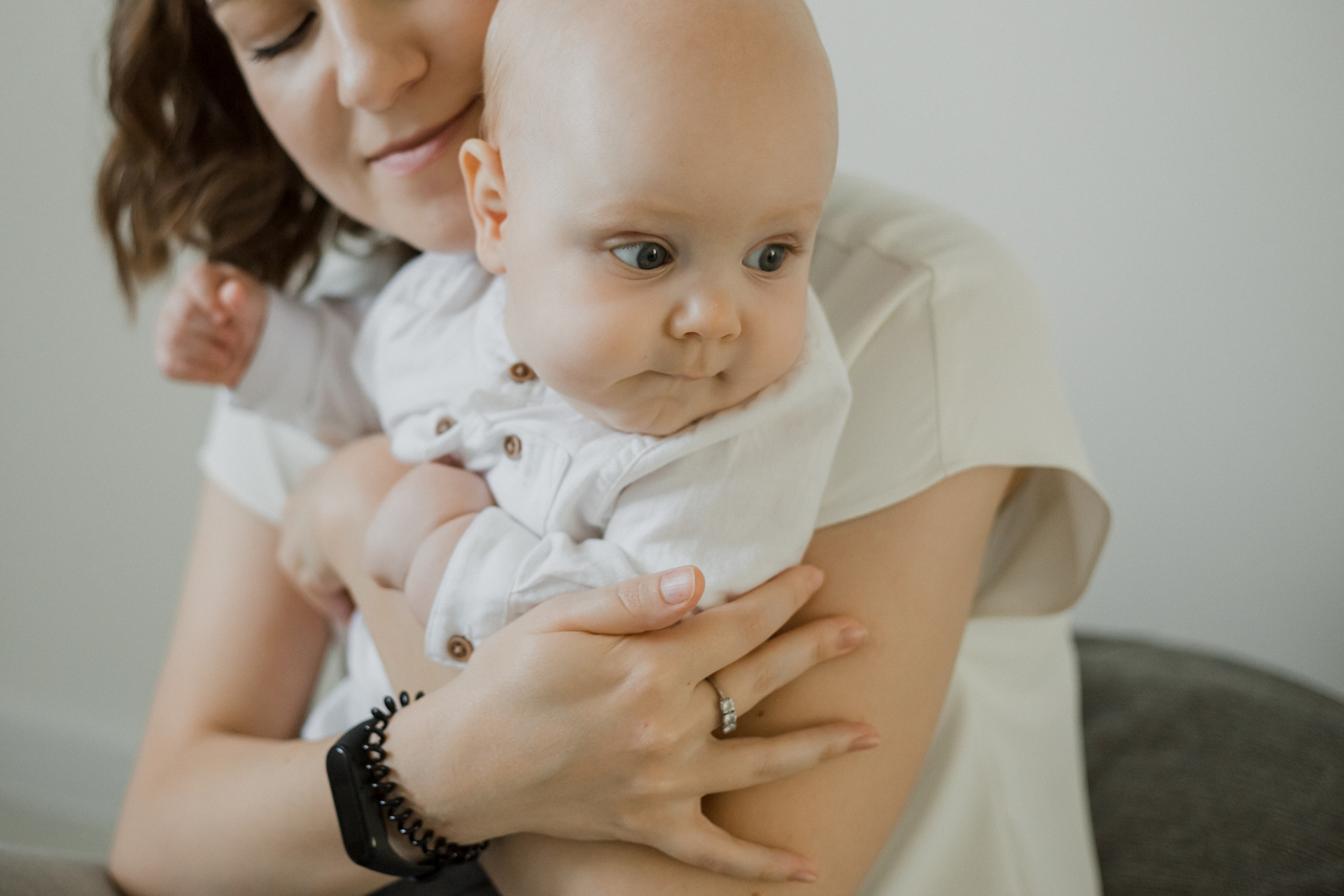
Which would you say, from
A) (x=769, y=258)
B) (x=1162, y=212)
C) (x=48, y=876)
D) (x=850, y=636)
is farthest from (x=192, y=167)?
(x=1162, y=212)

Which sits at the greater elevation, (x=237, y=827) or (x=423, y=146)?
(x=423, y=146)

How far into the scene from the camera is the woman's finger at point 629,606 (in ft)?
2.53

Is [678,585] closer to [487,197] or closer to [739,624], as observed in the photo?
[739,624]

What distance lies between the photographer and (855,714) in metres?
0.89

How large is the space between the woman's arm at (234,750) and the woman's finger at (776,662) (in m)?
Result: 0.43

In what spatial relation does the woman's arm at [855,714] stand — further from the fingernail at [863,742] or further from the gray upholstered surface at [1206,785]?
the gray upholstered surface at [1206,785]

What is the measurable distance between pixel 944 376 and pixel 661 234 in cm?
35

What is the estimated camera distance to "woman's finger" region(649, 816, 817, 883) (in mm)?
827

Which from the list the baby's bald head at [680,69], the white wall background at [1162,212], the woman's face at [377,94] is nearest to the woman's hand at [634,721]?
the baby's bald head at [680,69]

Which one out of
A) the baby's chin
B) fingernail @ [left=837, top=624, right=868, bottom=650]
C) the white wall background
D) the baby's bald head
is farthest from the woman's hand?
the white wall background

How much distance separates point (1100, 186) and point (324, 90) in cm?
124

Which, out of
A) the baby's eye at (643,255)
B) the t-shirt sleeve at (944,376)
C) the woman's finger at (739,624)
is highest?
the baby's eye at (643,255)

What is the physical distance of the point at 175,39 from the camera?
1.28m

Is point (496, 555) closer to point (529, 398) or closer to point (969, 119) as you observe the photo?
point (529, 398)
